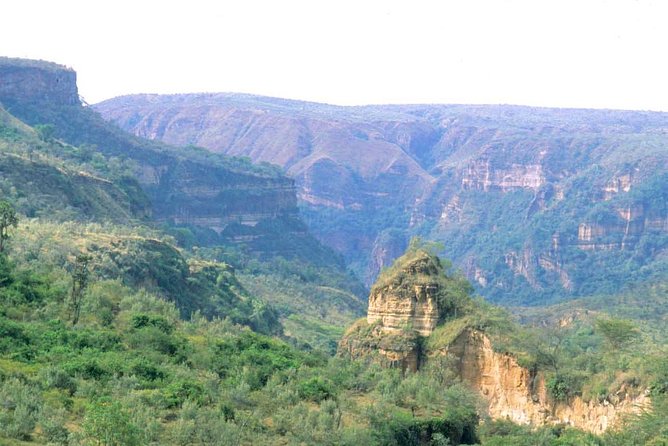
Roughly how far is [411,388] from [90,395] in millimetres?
15998

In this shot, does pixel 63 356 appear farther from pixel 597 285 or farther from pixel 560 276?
pixel 560 276

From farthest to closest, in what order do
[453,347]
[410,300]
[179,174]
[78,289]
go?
[179,174]
[410,300]
[453,347]
[78,289]

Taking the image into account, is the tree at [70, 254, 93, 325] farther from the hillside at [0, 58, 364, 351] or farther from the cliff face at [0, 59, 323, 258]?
the cliff face at [0, 59, 323, 258]

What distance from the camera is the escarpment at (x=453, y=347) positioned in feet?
193

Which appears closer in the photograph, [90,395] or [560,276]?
[90,395]

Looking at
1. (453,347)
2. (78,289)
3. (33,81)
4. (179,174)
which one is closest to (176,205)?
(179,174)

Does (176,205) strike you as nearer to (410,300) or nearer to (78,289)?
(410,300)

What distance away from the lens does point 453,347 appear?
62656 millimetres

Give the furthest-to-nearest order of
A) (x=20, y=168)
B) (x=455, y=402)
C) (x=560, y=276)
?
(x=560, y=276)
(x=20, y=168)
(x=455, y=402)

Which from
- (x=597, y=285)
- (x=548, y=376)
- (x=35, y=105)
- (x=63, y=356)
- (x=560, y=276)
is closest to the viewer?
(x=63, y=356)

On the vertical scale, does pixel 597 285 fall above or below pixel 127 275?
below

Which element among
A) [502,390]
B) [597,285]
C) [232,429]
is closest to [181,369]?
[232,429]

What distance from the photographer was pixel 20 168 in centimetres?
9550

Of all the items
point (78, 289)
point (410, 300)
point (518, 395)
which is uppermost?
point (78, 289)
